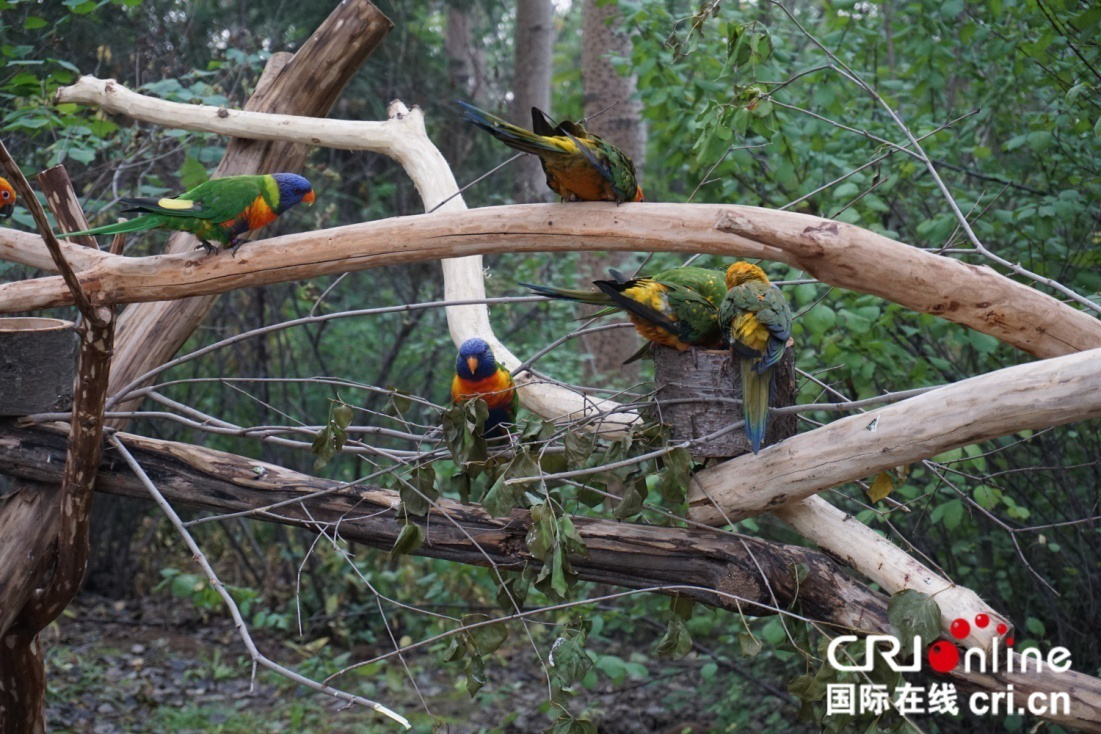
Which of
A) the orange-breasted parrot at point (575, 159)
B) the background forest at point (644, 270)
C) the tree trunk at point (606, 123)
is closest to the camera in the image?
the orange-breasted parrot at point (575, 159)

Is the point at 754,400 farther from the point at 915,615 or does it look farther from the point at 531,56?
the point at 531,56

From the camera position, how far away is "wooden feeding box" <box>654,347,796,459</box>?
6.75 ft

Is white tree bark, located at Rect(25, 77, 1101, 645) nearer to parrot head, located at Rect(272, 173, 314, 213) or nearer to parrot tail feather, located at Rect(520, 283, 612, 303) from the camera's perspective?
parrot tail feather, located at Rect(520, 283, 612, 303)

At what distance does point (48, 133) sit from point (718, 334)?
3736 mm

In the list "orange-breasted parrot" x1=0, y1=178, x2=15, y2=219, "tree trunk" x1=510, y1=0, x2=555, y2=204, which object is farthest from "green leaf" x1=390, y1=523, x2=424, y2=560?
"tree trunk" x1=510, y1=0, x2=555, y2=204

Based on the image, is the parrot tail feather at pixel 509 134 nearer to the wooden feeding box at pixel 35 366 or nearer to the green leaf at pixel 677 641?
the green leaf at pixel 677 641

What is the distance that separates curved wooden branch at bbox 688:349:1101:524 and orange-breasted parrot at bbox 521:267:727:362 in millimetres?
332

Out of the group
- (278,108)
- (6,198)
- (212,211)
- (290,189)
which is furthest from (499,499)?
(6,198)

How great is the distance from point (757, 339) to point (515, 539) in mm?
805

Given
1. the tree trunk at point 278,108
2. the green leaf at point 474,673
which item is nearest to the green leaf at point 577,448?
the green leaf at point 474,673

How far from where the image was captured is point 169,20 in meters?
5.20

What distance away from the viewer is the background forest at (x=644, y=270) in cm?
295

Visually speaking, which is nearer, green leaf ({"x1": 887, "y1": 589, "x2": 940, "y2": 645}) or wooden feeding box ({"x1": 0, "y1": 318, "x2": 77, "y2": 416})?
green leaf ({"x1": 887, "y1": 589, "x2": 940, "y2": 645})

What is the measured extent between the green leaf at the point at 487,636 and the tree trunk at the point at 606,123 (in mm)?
3112
